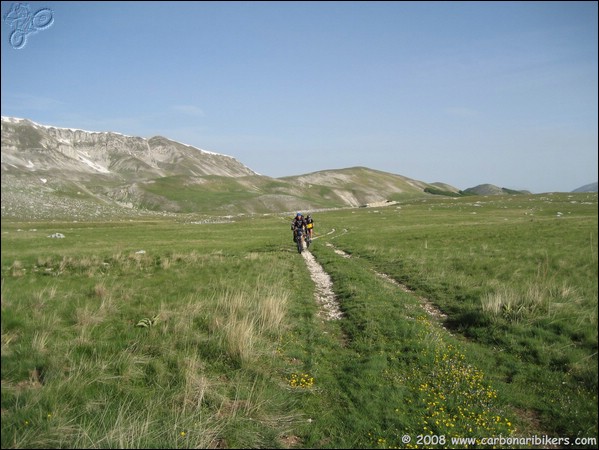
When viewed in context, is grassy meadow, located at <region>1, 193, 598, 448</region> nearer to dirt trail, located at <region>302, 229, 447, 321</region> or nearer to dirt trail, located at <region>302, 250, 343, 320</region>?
dirt trail, located at <region>302, 229, 447, 321</region>

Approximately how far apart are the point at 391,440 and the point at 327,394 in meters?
1.90

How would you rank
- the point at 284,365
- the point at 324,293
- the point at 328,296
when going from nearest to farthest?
the point at 284,365
the point at 328,296
the point at 324,293

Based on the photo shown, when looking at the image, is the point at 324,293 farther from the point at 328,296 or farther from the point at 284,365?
the point at 284,365

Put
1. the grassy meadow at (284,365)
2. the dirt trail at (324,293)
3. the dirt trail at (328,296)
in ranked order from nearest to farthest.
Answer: the grassy meadow at (284,365) < the dirt trail at (328,296) < the dirt trail at (324,293)

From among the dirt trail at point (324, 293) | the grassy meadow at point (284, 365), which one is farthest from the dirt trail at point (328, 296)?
the grassy meadow at point (284, 365)

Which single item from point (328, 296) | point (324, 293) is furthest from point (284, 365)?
point (324, 293)

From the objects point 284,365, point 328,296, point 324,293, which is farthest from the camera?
point 324,293

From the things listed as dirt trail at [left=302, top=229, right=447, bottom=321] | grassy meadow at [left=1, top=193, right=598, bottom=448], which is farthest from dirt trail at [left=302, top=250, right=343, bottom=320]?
grassy meadow at [left=1, top=193, right=598, bottom=448]

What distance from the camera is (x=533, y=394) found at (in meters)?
7.87

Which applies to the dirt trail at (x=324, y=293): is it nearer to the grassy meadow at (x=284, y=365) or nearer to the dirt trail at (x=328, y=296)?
the dirt trail at (x=328, y=296)

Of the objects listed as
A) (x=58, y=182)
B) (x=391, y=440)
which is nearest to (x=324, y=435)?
(x=391, y=440)

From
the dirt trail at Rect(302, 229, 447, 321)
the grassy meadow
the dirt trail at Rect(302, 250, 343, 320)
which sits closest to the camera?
the grassy meadow

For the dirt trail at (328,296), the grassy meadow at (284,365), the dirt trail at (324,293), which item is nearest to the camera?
the grassy meadow at (284,365)

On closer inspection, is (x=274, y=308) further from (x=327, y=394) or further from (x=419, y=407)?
(x=419, y=407)
